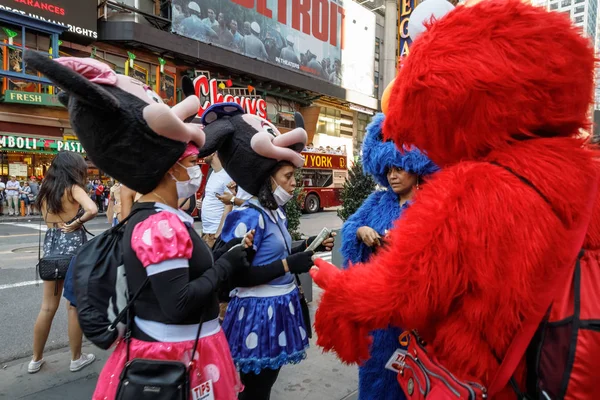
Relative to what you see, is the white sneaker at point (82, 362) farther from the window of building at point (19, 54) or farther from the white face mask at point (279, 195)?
the window of building at point (19, 54)

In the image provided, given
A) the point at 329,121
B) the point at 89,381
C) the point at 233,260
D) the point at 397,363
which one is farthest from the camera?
the point at 329,121

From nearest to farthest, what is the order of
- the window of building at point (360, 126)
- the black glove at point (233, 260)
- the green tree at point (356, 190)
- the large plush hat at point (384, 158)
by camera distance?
the black glove at point (233, 260), the large plush hat at point (384, 158), the green tree at point (356, 190), the window of building at point (360, 126)

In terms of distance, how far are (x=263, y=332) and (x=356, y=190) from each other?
3.58m

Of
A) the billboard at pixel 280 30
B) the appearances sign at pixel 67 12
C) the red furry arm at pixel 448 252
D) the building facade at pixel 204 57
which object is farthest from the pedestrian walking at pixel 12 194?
the red furry arm at pixel 448 252

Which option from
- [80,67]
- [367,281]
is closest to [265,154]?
[80,67]

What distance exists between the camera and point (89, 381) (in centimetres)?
330

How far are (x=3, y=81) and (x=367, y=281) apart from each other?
2002 centimetres

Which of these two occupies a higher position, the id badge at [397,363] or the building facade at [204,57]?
the building facade at [204,57]

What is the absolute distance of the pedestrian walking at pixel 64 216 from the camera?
3426 millimetres

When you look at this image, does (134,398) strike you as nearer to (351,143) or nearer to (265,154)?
(265,154)

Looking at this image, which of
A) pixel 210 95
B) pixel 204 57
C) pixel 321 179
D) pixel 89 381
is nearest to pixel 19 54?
pixel 210 95

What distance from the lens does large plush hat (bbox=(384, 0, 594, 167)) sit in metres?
1.19

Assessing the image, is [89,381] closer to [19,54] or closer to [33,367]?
[33,367]

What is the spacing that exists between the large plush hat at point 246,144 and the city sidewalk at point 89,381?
1.81 metres
